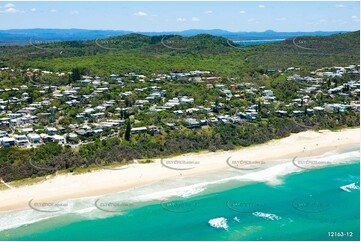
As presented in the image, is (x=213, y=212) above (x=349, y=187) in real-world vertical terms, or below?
below

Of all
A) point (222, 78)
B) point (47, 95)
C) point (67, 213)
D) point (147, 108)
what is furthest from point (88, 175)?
point (222, 78)

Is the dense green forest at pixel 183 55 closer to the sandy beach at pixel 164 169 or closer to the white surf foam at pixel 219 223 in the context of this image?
the sandy beach at pixel 164 169

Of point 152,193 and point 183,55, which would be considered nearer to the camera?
point 152,193

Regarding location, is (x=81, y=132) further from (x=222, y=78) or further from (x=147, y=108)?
(x=222, y=78)

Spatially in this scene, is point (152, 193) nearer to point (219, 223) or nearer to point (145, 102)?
point (219, 223)

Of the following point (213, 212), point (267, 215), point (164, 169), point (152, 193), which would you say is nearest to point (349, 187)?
point (267, 215)

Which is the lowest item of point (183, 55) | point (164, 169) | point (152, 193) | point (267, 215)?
point (267, 215)

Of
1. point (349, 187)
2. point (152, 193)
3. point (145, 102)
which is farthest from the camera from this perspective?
point (145, 102)

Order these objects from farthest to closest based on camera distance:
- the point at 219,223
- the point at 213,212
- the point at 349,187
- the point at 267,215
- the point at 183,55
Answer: the point at 183,55 < the point at 349,187 < the point at 213,212 < the point at 267,215 < the point at 219,223
